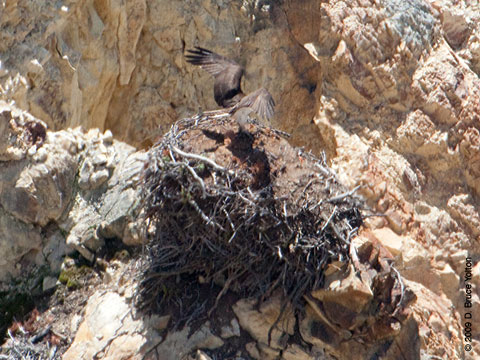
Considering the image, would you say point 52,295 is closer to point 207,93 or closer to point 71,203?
point 71,203

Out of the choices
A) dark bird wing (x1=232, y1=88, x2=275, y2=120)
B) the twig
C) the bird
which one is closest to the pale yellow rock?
the bird

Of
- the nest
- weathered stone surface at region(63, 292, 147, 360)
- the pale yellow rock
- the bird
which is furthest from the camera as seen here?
the pale yellow rock

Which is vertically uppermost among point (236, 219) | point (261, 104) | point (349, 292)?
point (261, 104)

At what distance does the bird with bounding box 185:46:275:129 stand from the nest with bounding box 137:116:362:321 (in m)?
0.24

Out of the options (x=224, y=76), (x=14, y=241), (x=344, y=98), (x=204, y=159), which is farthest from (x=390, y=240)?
(x=14, y=241)

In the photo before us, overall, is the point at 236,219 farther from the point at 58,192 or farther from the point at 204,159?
the point at 58,192

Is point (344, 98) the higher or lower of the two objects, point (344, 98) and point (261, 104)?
the lower

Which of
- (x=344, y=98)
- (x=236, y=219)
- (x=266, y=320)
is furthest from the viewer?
(x=344, y=98)

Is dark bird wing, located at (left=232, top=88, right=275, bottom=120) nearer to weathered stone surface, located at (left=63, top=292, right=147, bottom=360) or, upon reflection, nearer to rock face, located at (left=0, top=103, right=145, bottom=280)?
rock face, located at (left=0, top=103, right=145, bottom=280)

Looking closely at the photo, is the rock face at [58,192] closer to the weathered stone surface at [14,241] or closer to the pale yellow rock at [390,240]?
the weathered stone surface at [14,241]

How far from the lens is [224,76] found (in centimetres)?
555

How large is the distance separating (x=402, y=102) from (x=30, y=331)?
4.63 m

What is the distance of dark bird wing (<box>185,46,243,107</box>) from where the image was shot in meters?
5.43

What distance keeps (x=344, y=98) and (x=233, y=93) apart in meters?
2.04
